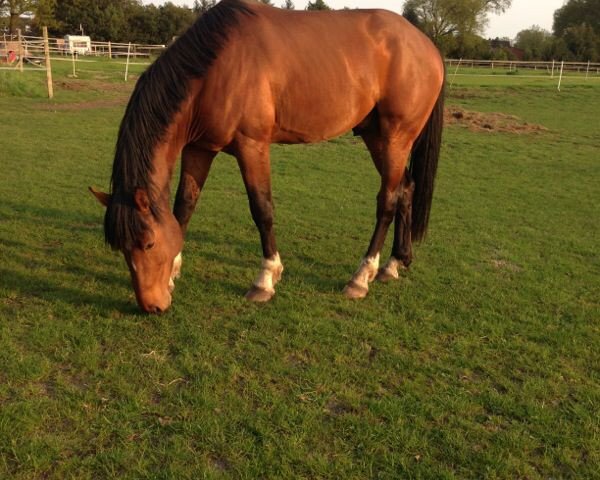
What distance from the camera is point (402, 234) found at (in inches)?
194

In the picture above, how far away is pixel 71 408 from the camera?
8.83ft

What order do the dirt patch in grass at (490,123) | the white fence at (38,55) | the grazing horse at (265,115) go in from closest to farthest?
the grazing horse at (265,115) → the dirt patch in grass at (490,123) → the white fence at (38,55)

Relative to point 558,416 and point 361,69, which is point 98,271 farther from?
point 558,416

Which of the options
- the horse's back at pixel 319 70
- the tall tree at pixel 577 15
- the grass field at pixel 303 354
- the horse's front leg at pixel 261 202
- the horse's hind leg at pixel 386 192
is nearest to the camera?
the grass field at pixel 303 354

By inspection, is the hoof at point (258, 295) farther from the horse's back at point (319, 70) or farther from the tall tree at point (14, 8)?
the tall tree at point (14, 8)

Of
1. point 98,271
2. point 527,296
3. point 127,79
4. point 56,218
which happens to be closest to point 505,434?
point 527,296

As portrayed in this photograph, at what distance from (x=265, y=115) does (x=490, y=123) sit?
47.5 ft

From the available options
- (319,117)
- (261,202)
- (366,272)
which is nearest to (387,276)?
(366,272)

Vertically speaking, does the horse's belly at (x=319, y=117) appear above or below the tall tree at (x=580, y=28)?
below

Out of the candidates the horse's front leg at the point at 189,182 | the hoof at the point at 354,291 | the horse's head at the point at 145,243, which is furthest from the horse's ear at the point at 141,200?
the hoof at the point at 354,291

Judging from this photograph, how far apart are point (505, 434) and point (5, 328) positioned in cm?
316

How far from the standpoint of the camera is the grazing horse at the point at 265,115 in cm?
354

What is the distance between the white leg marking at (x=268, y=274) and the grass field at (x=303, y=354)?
0.15m

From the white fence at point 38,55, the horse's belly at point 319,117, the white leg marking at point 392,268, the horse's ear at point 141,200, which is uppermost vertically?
the white fence at point 38,55
